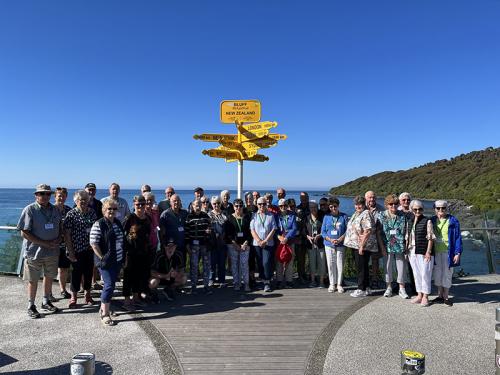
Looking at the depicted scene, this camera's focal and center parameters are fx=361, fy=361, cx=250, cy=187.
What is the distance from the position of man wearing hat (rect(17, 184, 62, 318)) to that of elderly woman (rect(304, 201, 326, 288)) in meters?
4.28

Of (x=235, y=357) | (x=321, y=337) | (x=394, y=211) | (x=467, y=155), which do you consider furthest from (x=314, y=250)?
(x=467, y=155)

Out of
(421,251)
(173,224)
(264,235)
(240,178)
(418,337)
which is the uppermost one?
(240,178)

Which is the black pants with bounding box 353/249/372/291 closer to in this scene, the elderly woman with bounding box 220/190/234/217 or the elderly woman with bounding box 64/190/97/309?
the elderly woman with bounding box 220/190/234/217

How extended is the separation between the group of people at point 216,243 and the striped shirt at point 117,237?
0.01 m

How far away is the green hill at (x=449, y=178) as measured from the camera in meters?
60.2

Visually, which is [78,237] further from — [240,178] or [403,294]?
[403,294]

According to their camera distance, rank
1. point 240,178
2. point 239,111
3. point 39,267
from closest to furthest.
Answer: point 39,267
point 239,111
point 240,178

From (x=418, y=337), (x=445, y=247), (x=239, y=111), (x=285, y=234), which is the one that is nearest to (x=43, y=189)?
(x=285, y=234)

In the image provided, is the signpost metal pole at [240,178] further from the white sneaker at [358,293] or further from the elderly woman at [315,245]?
the white sneaker at [358,293]

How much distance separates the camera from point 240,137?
8.09 m

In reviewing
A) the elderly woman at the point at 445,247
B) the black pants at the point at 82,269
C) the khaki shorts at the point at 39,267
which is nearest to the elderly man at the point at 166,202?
the black pants at the point at 82,269

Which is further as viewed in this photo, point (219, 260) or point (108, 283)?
point (219, 260)

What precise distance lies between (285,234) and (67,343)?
3.78m

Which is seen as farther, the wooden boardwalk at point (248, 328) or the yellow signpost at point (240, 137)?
the yellow signpost at point (240, 137)
